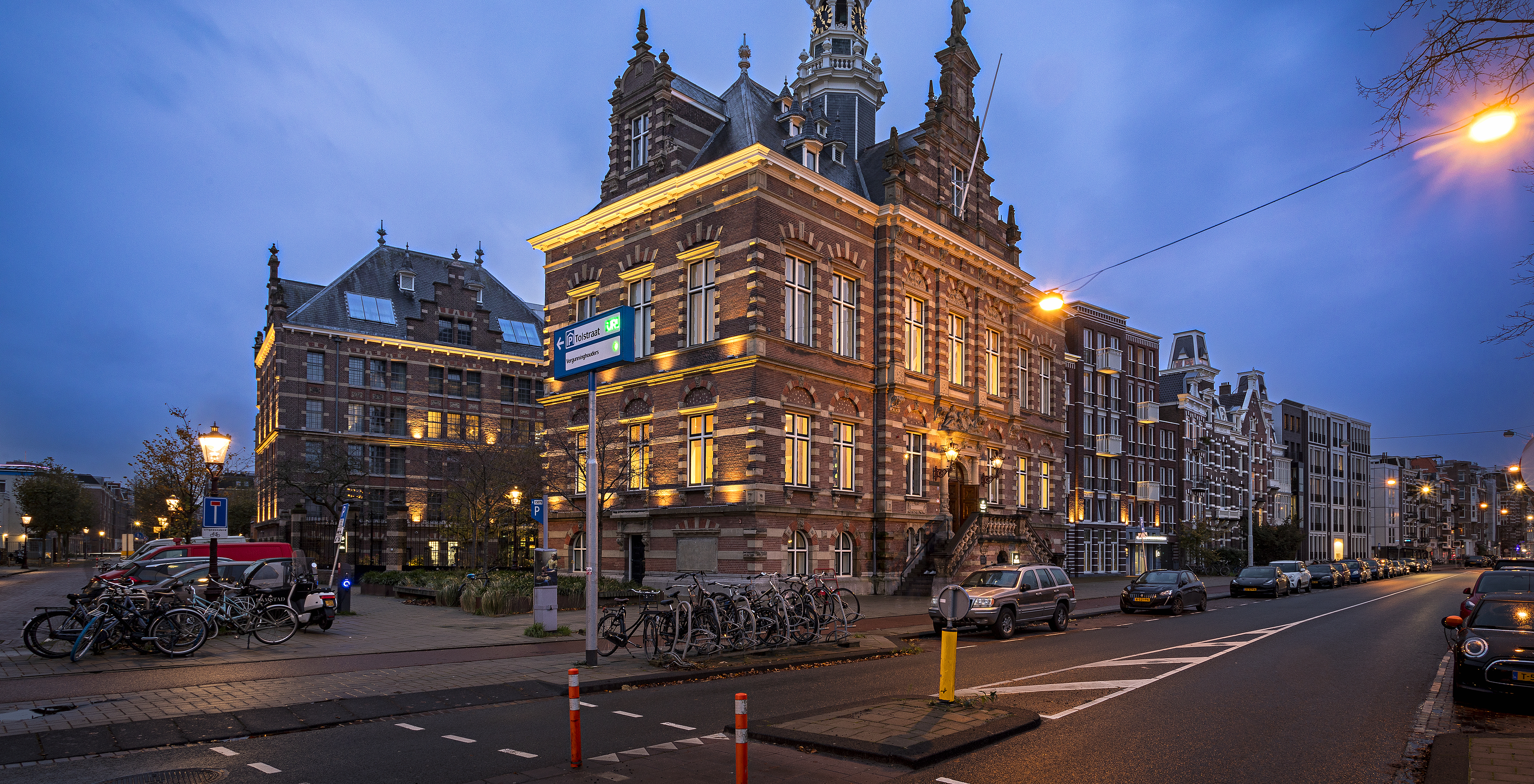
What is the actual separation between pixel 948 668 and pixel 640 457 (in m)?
22.2

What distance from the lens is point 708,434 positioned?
29.2 metres

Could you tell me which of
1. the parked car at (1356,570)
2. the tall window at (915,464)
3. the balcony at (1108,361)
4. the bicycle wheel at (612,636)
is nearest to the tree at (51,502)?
the tall window at (915,464)

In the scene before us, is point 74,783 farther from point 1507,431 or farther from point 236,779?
point 1507,431

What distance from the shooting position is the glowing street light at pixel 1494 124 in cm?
701

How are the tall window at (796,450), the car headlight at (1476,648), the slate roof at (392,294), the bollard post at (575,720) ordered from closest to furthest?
1. the bollard post at (575,720)
2. the car headlight at (1476,648)
3. the tall window at (796,450)
4. the slate roof at (392,294)

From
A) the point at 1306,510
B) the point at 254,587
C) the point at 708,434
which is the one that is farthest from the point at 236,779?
the point at 1306,510

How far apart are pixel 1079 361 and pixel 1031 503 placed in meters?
19.6

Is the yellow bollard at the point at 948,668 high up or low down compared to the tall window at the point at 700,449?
down

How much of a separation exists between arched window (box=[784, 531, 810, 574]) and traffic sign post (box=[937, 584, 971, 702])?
16913 millimetres

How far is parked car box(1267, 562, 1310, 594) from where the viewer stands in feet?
138

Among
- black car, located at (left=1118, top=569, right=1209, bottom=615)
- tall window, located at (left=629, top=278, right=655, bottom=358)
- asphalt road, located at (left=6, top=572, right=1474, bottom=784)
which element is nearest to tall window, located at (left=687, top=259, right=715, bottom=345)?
tall window, located at (left=629, top=278, right=655, bottom=358)

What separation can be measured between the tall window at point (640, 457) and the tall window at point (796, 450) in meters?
5.35

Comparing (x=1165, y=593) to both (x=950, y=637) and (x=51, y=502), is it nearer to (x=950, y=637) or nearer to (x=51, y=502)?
(x=950, y=637)

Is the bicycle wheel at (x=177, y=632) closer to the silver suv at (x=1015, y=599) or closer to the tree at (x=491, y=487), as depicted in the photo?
the silver suv at (x=1015, y=599)
